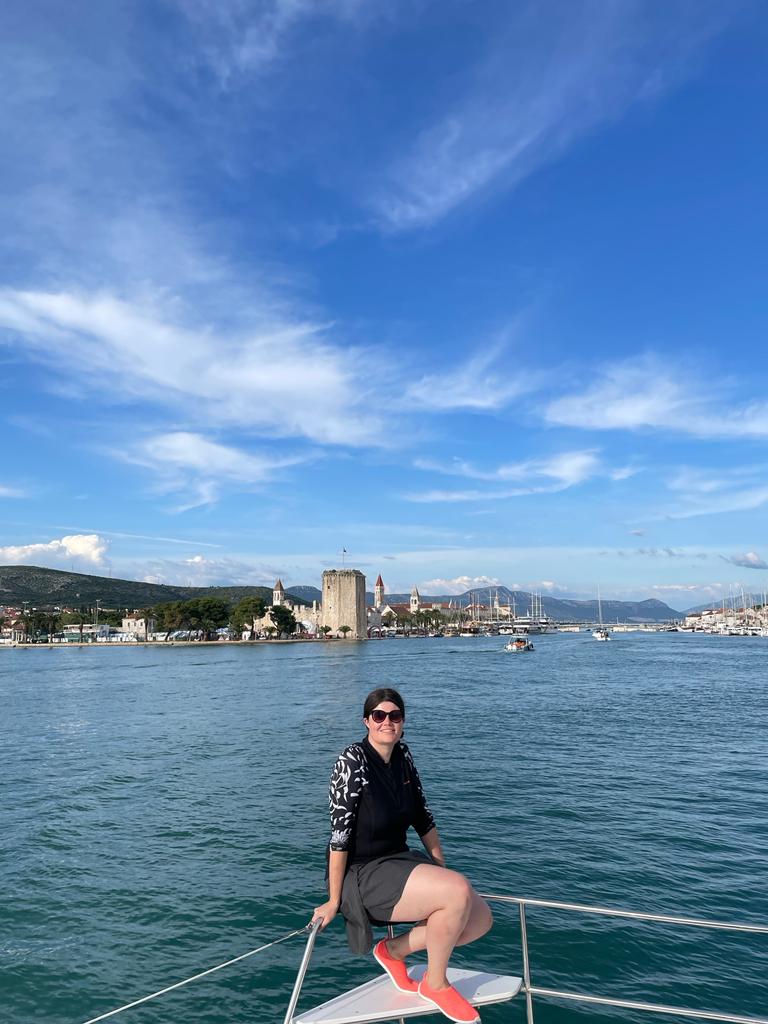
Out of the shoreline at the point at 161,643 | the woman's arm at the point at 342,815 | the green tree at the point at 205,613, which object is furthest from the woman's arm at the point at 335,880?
the shoreline at the point at 161,643

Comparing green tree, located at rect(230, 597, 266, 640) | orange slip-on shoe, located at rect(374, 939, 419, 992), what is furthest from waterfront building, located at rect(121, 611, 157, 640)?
orange slip-on shoe, located at rect(374, 939, 419, 992)

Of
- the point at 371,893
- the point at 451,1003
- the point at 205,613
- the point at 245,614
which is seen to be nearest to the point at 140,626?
the point at 205,613

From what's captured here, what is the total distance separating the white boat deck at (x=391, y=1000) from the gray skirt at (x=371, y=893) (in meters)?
0.22

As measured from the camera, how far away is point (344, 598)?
142625mm

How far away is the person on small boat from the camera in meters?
3.31

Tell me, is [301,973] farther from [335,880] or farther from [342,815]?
[342,815]

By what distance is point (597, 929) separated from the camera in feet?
30.6

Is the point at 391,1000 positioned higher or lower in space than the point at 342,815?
lower

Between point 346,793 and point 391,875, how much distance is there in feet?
1.45

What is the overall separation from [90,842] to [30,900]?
278 centimetres

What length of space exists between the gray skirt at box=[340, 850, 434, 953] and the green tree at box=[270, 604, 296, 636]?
5713 inches

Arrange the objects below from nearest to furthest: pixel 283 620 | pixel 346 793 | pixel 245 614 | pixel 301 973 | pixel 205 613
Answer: pixel 301 973
pixel 346 793
pixel 205 613
pixel 245 614
pixel 283 620

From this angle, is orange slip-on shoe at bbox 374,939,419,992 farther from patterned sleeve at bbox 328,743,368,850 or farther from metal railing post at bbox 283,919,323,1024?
patterned sleeve at bbox 328,743,368,850

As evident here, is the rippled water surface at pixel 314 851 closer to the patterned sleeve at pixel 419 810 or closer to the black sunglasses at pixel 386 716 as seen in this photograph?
the patterned sleeve at pixel 419 810
